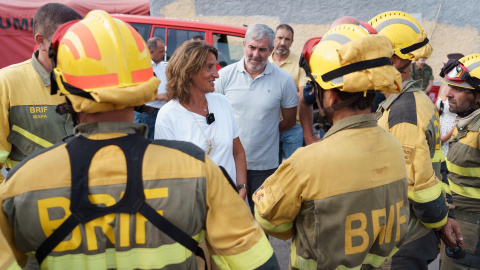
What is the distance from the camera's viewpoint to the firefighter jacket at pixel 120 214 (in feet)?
5.37

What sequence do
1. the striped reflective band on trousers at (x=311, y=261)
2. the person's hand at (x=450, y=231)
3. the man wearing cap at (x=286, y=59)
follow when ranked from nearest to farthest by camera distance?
the striped reflective band on trousers at (x=311, y=261), the person's hand at (x=450, y=231), the man wearing cap at (x=286, y=59)

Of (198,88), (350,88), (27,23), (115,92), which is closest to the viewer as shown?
(115,92)

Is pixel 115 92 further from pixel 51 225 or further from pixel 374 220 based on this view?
A: pixel 374 220

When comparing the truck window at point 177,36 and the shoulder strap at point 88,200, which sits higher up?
the shoulder strap at point 88,200

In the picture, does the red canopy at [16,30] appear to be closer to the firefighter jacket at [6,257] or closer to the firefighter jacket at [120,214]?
the firefighter jacket at [120,214]

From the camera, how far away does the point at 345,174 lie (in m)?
2.16

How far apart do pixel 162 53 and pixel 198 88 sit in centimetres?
429

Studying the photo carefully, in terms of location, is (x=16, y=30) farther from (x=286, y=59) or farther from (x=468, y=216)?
(x=468, y=216)

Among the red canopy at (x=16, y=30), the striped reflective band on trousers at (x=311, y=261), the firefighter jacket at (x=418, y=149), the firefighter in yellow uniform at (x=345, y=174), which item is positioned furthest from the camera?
the red canopy at (x=16, y=30)

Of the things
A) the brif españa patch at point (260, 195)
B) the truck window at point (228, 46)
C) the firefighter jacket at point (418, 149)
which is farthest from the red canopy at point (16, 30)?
the brif españa patch at point (260, 195)

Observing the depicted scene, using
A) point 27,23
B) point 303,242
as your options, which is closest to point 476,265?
point 303,242

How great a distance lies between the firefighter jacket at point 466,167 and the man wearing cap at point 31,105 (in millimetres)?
2940

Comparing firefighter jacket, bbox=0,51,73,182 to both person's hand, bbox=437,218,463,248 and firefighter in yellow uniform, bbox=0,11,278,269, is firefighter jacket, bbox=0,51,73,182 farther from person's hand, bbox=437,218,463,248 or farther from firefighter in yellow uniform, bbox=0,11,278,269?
person's hand, bbox=437,218,463,248

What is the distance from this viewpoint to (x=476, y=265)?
11.8 feet
